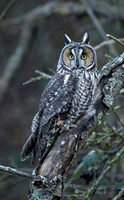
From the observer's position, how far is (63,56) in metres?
3.04

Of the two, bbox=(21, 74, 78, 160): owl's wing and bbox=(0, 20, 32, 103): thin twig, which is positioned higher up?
bbox=(0, 20, 32, 103): thin twig

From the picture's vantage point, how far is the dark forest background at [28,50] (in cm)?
477

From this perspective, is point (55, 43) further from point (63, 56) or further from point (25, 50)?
point (63, 56)

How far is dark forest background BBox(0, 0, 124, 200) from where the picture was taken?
477 cm

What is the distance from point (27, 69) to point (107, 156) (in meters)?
4.12

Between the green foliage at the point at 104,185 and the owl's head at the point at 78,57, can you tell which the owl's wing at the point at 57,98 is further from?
the green foliage at the point at 104,185

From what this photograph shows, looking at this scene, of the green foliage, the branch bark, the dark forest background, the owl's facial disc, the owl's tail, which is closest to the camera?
the branch bark

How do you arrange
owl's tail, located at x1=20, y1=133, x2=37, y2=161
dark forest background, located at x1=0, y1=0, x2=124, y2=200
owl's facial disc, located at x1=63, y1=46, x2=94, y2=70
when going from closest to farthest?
owl's tail, located at x1=20, y1=133, x2=37, y2=161 < owl's facial disc, located at x1=63, y1=46, x2=94, y2=70 < dark forest background, located at x1=0, y1=0, x2=124, y2=200

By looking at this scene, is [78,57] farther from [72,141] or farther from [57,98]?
[72,141]

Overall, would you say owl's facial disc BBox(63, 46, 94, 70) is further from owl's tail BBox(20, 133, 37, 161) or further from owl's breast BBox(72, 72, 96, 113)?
owl's tail BBox(20, 133, 37, 161)

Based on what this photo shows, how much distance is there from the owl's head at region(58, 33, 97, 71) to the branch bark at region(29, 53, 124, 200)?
14.3 inches

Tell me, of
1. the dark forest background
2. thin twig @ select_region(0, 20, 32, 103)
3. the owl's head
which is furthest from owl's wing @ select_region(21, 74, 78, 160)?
thin twig @ select_region(0, 20, 32, 103)

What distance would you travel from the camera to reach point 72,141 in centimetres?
233

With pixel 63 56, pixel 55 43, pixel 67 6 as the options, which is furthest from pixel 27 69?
pixel 63 56
